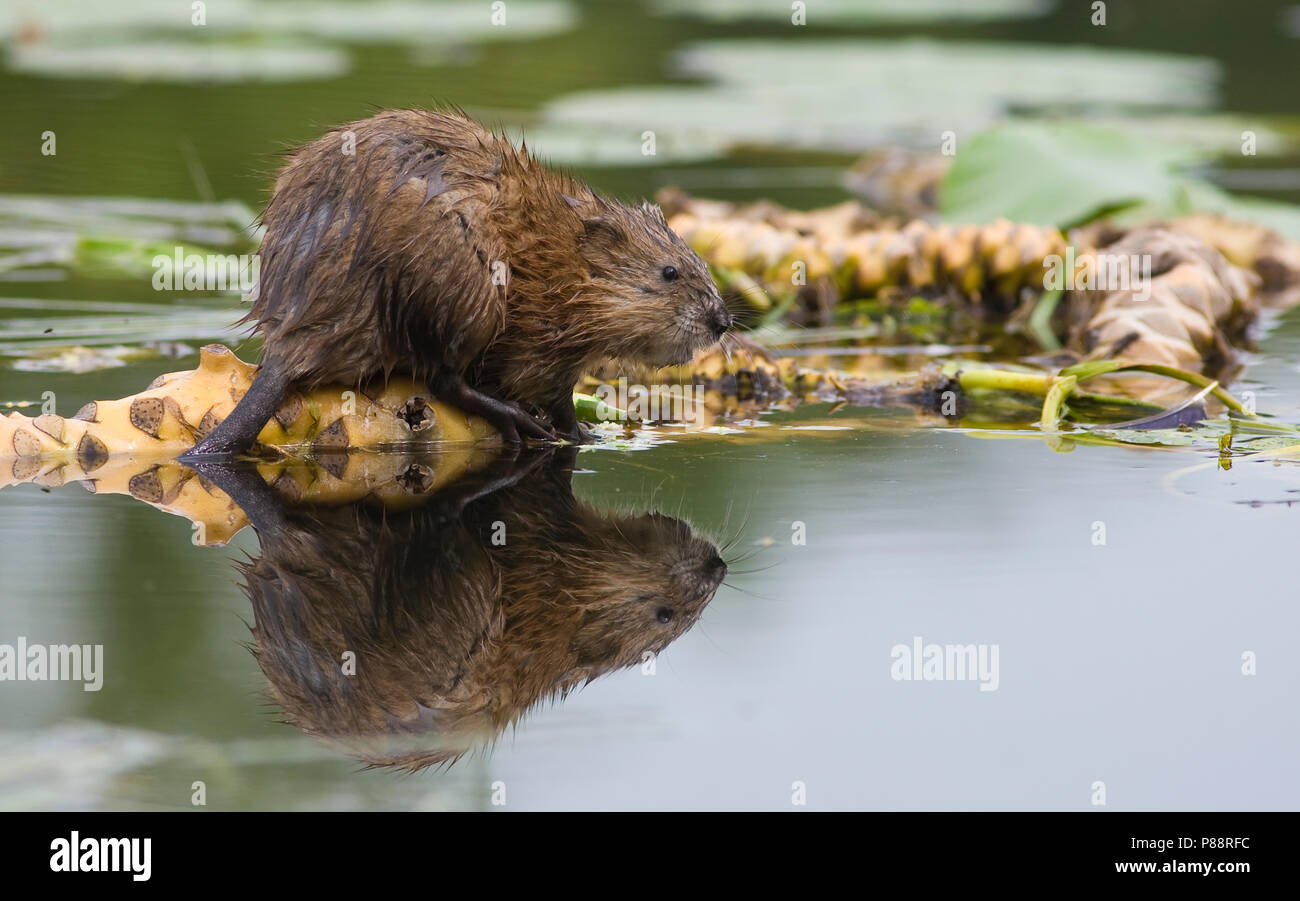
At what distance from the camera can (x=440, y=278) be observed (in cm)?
353

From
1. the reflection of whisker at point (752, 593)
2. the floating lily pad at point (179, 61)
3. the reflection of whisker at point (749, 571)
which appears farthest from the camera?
the floating lily pad at point (179, 61)

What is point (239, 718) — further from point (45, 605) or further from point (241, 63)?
point (241, 63)

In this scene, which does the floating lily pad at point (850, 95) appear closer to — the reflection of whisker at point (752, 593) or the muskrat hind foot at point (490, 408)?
the muskrat hind foot at point (490, 408)

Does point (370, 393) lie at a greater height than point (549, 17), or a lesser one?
lesser

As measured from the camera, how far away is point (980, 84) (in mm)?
11047

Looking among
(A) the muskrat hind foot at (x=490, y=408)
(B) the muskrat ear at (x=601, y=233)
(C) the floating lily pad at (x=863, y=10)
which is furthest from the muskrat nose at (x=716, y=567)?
(C) the floating lily pad at (x=863, y=10)

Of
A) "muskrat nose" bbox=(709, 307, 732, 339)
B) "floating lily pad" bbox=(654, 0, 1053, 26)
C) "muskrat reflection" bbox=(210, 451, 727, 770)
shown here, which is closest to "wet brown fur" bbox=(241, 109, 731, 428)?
"muskrat nose" bbox=(709, 307, 732, 339)

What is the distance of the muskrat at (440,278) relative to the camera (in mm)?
3514

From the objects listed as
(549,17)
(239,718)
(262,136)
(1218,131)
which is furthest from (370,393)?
(549,17)

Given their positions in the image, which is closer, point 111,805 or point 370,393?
point 111,805

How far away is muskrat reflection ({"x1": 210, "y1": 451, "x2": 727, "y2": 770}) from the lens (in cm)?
213

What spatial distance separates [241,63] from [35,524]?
26.5 feet

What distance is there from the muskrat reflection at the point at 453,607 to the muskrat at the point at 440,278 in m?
0.50

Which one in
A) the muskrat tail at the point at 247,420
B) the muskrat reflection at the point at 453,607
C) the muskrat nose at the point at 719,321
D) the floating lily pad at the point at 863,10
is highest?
the floating lily pad at the point at 863,10
